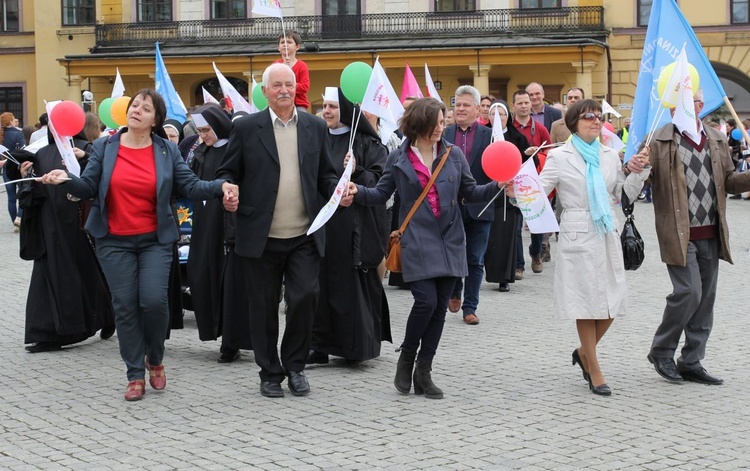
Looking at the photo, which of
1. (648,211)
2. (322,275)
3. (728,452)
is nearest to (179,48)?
(648,211)

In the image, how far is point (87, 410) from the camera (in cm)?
709

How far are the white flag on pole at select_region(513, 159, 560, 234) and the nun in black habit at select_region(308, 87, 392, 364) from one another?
52.6 inches

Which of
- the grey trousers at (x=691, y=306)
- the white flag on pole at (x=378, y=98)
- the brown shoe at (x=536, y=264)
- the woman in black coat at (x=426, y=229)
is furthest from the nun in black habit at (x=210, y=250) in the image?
the brown shoe at (x=536, y=264)

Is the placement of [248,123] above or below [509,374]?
above

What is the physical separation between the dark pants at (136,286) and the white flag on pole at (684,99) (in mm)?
3225

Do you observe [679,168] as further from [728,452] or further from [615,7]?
[615,7]

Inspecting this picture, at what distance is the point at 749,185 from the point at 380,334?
8.74ft

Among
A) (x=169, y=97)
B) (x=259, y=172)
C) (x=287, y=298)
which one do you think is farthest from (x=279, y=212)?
(x=169, y=97)

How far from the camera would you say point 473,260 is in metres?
10.7

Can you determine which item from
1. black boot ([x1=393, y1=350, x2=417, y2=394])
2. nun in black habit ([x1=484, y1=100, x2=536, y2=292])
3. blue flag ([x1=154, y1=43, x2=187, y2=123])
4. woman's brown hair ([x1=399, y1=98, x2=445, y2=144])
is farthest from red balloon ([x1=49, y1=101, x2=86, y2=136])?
nun in black habit ([x1=484, y1=100, x2=536, y2=292])

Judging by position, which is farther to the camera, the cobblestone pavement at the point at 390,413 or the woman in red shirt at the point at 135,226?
the woman in red shirt at the point at 135,226

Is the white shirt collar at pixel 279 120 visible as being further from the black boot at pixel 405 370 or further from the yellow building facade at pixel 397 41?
the yellow building facade at pixel 397 41

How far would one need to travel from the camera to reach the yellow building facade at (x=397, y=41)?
118 ft

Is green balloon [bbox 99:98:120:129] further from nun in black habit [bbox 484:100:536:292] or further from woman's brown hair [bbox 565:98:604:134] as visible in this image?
woman's brown hair [bbox 565:98:604:134]
